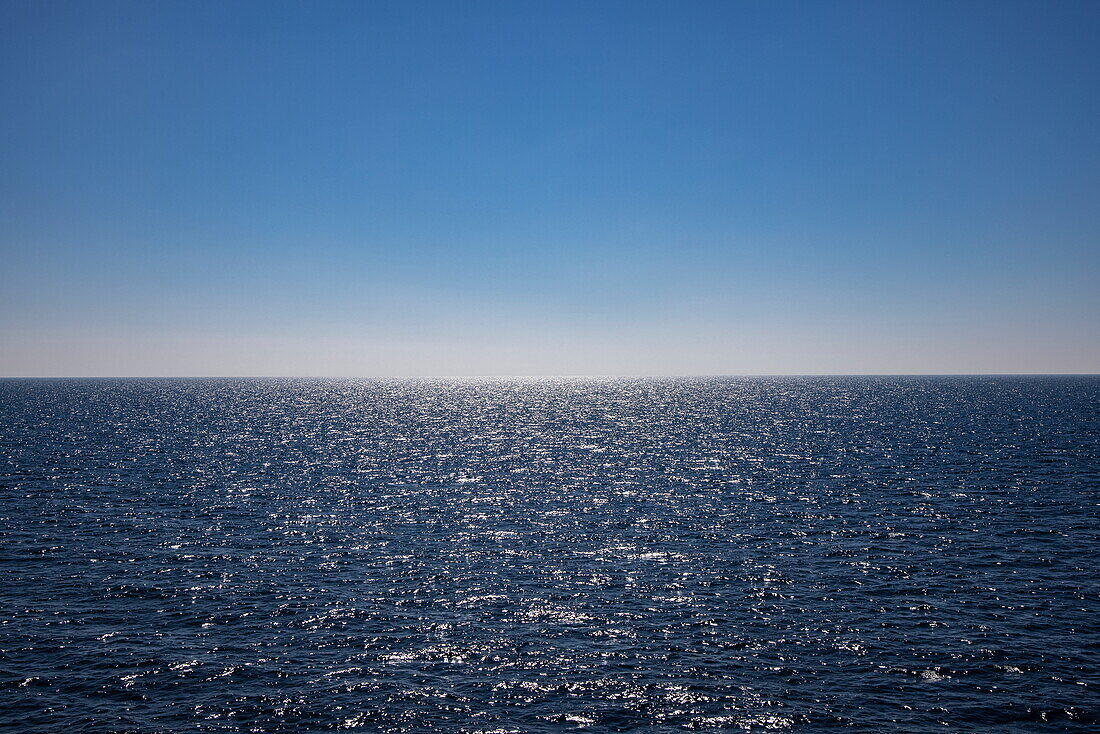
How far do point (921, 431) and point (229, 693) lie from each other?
138696 millimetres

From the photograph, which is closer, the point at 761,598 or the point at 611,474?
the point at 761,598

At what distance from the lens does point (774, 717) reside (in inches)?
1089

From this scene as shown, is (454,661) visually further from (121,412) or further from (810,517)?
(121,412)

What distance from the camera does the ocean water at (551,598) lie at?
28.8m

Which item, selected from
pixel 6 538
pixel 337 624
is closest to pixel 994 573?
pixel 337 624

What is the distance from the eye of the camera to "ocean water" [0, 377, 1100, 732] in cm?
2875

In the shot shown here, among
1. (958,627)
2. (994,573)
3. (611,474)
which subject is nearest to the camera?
(958,627)

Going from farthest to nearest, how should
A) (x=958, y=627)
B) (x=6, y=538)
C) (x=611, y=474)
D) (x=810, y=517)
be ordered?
1. (x=611, y=474)
2. (x=810, y=517)
3. (x=6, y=538)
4. (x=958, y=627)

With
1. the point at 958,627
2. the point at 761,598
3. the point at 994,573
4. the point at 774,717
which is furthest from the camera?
the point at 994,573

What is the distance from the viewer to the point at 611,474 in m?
89.2

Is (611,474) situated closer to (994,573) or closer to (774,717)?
(994,573)

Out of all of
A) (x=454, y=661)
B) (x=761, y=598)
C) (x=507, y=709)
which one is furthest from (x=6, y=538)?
(x=761, y=598)

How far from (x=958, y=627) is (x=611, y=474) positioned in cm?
5474

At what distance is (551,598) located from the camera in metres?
41.8
